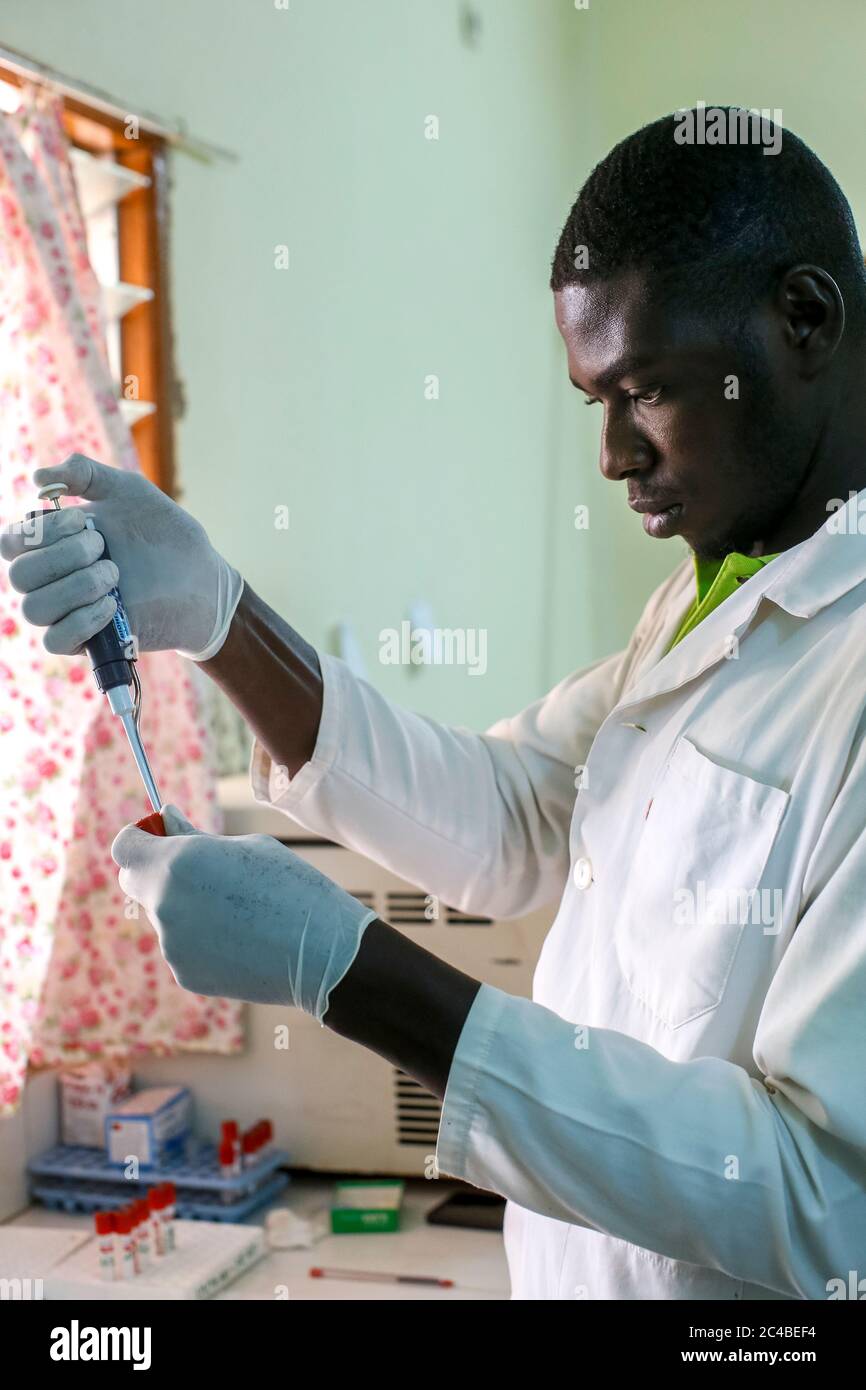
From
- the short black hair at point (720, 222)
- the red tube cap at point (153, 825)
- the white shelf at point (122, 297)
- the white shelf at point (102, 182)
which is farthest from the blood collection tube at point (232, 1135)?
the white shelf at point (102, 182)

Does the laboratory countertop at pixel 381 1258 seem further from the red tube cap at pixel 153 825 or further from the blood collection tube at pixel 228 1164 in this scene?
the red tube cap at pixel 153 825

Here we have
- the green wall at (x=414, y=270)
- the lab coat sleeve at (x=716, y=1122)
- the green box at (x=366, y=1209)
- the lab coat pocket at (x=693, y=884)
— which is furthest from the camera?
the green wall at (x=414, y=270)

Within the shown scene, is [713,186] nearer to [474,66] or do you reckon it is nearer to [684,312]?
[684,312]

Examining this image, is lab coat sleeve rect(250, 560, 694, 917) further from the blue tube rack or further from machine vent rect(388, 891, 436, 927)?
the blue tube rack

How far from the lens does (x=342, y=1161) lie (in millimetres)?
1567

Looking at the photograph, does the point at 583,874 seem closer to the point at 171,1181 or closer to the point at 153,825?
the point at 153,825

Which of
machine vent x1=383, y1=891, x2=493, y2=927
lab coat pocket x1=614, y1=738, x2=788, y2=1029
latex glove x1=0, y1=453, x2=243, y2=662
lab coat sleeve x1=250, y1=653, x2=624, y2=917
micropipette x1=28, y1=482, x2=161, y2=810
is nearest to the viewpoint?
lab coat pocket x1=614, y1=738, x2=788, y2=1029

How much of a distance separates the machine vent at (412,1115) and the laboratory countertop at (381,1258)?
61 millimetres

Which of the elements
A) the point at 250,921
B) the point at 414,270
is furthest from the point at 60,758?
the point at 414,270

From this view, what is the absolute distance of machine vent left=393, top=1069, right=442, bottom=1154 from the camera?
60.4 inches

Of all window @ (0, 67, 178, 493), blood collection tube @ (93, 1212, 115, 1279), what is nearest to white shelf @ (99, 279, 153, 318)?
window @ (0, 67, 178, 493)

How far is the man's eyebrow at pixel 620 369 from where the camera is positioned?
2.96ft

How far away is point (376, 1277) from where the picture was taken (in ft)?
4.30
